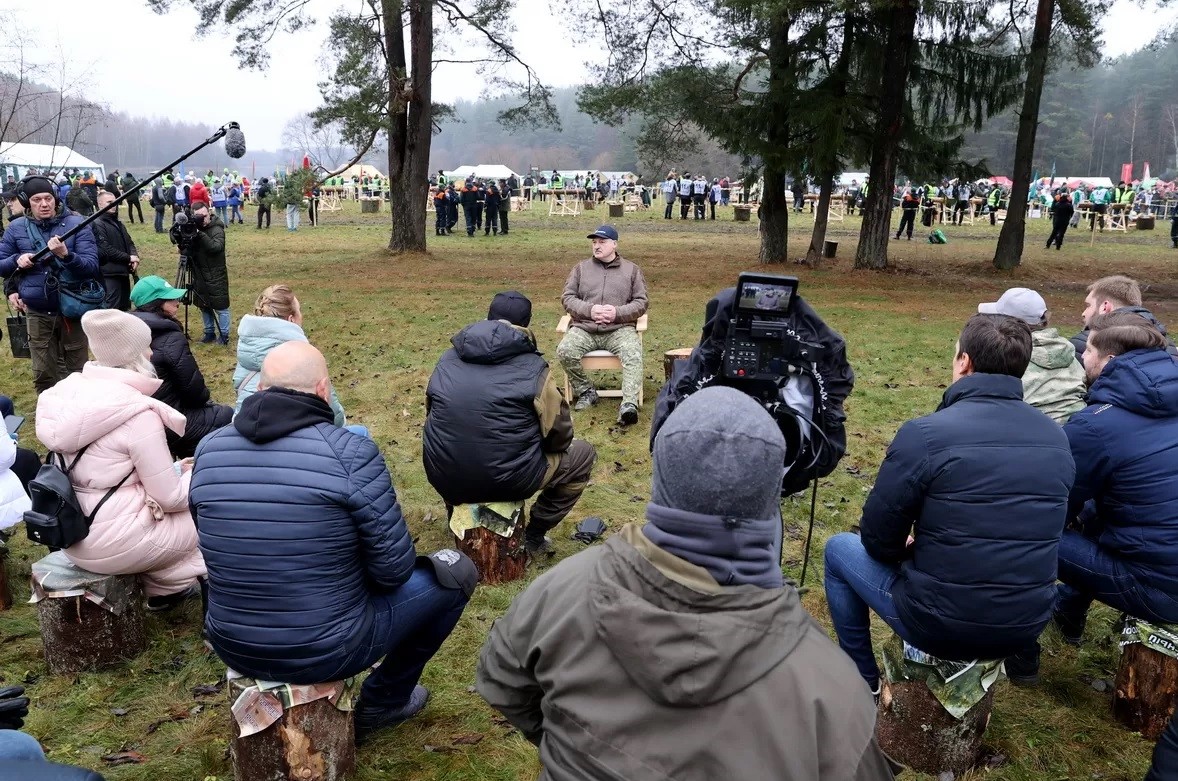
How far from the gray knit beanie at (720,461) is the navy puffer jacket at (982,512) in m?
1.46

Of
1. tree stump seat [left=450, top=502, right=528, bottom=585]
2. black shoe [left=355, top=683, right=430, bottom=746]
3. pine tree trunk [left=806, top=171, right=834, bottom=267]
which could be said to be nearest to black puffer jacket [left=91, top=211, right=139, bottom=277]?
tree stump seat [left=450, top=502, right=528, bottom=585]

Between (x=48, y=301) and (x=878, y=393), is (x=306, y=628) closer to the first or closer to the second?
(x=48, y=301)

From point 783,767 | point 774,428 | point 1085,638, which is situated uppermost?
point 774,428

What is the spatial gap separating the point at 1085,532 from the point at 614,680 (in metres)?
2.85

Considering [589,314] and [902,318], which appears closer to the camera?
[589,314]

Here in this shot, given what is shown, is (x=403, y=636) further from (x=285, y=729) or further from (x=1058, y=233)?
(x=1058, y=233)

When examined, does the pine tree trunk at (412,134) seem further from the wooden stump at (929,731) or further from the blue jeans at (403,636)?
the wooden stump at (929,731)

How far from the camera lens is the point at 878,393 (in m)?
7.76

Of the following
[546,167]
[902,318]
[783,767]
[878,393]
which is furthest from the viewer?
[546,167]

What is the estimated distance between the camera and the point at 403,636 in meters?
2.98

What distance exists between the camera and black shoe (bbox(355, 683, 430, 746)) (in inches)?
127

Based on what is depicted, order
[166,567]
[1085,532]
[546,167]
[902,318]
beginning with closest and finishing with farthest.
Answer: [1085,532] < [166,567] < [902,318] < [546,167]

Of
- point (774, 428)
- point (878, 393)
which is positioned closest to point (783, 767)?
point (774, 428)

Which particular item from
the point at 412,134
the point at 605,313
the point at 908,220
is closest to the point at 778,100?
the point at 412,134
